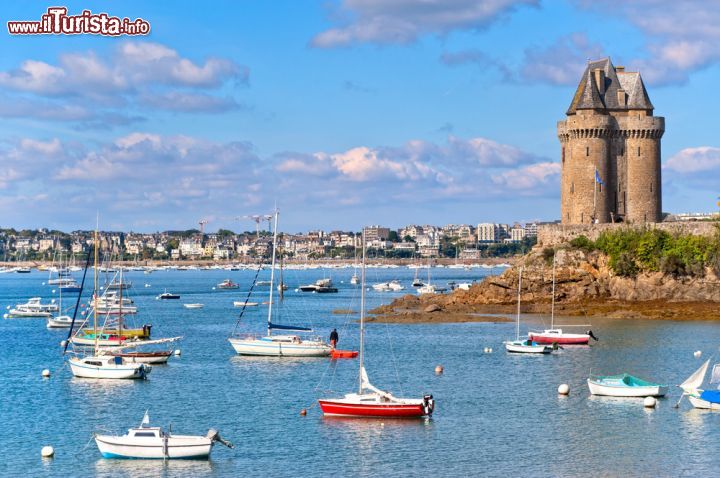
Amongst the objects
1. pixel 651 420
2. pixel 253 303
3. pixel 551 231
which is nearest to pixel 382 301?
pixel 253 303

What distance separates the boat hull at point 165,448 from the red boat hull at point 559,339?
3280cm

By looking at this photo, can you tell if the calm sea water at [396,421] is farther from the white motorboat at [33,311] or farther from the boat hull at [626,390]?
the white motorboat at [33,311]

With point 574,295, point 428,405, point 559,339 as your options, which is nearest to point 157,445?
point 428,405

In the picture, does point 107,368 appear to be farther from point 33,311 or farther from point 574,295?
point 33,311

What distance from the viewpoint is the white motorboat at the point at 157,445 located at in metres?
34.2

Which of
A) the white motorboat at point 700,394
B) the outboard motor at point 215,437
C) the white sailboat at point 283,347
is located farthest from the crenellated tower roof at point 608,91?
the outboard motor at point 215,437

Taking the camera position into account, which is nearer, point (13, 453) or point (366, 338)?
point (13, 453)

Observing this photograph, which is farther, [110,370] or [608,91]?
[608,91]

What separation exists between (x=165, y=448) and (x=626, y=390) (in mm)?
19624

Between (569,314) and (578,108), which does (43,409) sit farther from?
(578,108)

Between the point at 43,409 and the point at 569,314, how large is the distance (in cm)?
4442

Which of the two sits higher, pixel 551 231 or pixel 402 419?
pixel 551 231

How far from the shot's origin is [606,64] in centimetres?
9288

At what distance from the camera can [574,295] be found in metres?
85.1
